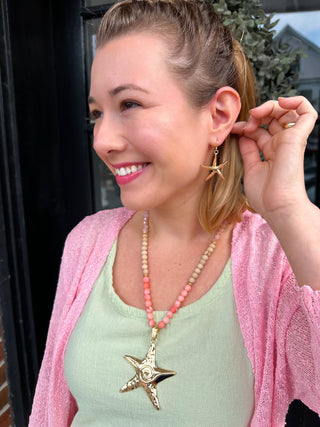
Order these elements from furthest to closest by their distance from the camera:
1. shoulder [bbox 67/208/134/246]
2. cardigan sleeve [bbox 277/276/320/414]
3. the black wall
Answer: the black wall
shoulder [bbox 67/208/134/246]
cardigan sleeve [bbox 277/276/320/414]

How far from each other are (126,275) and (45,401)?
470 mm

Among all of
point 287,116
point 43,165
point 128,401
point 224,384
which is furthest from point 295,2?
point 128,401

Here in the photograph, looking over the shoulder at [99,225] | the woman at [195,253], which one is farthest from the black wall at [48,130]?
the woman at [195,253]

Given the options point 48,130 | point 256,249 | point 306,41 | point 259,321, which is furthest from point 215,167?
point 48,130

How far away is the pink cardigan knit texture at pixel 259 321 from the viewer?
79cm

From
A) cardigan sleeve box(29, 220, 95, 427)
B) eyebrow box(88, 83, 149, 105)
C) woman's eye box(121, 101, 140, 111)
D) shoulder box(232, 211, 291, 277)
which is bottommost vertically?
cardigan sleeve box(29, 220, 95, 427)

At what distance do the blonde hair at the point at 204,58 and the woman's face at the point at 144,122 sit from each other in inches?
1.4

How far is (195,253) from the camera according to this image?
1083mm

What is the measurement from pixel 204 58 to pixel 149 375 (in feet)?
2.60

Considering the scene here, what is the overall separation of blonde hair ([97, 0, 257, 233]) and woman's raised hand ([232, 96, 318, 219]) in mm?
105

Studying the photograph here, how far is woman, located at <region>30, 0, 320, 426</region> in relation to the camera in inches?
33.2

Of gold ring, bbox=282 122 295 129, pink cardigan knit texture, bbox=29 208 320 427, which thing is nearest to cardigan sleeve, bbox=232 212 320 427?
pink cardigan knit texture, bbox=29 208 320 427

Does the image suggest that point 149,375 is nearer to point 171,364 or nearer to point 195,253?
point 171,364

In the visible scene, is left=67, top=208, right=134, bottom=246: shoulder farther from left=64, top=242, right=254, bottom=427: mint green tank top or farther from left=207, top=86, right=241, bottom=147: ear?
left=207, top=86, right=241, bottom=147: ear
